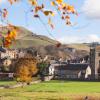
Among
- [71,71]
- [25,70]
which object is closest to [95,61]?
[71,71]

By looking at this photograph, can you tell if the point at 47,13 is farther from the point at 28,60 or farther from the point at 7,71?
the point at 7,71

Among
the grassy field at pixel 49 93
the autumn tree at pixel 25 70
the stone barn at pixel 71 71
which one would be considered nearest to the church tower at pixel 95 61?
the stone barn at pixel 71 71

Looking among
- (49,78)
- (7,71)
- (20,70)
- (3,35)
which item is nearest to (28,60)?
(20,70)

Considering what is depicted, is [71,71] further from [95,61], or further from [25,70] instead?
[25,70]

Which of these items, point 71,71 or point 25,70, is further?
point 71,71

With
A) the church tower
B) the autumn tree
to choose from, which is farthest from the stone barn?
the autumn tree

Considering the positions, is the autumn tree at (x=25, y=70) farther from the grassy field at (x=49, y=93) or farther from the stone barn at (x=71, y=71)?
the stone barn at (x=71, y=71)

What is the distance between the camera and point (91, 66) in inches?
6501

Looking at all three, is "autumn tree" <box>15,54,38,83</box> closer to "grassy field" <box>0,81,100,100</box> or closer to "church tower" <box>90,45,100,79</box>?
"grassy field" <box>0,81,100,100</box>

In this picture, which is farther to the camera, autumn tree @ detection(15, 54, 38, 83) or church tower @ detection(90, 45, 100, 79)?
church tower @ detection(90, 45, 100, 79)

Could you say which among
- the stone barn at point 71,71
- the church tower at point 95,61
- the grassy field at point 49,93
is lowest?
the grassy field at point 49,93

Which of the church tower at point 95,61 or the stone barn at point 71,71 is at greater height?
the church tower at point 95,61

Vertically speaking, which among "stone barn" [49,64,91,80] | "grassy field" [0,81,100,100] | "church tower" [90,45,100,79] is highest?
"church tower" [90,45,100,79]

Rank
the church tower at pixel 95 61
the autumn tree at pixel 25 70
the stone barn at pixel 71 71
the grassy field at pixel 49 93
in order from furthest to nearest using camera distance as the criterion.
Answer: the church tower at pixel 95 61
the stone barn at pixel 71 71
the autumn tree at pixel 25 70
the grassy field at pixel 49 93
